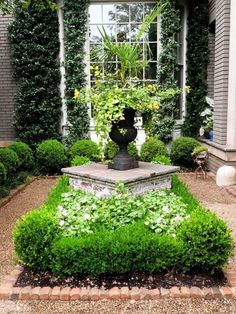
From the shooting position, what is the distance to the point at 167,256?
270 cm

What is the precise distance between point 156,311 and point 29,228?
1.18 meters

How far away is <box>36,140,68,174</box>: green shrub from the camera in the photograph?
711cm

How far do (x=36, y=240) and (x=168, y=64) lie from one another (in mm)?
6132

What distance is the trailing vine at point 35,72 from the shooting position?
7.75 metres

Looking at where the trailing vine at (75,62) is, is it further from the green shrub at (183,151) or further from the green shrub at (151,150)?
the green shrub at (183,151)

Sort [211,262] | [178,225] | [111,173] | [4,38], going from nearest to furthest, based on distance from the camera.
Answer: [211,262] < [178,225] < [111,173] < [4,38]

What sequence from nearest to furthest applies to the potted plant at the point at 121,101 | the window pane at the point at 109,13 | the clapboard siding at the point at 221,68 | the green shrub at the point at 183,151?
1. the potted plant at the point at 121,101
2. the clapboard siding at the point at 221,68
3. the green shrub at the point at 183,151
4. the window pane at the point at 109,13

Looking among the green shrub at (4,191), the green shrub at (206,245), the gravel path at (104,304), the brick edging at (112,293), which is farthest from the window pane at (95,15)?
→ the brick edging at (112,293)

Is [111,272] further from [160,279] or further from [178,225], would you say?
[178,225]

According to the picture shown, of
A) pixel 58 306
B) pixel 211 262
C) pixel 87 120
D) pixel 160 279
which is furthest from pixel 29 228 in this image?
pixel 87 120

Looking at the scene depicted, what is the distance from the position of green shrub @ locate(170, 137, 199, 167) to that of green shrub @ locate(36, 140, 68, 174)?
235 centimetres

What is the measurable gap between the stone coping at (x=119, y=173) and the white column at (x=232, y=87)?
7.28 ft

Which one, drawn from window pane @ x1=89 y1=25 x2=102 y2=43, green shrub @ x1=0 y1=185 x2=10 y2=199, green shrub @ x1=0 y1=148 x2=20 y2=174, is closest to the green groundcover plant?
green shrub @ x1=0 y1=185 x2=10 y2=199

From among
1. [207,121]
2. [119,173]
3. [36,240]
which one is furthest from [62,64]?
[36,240]
